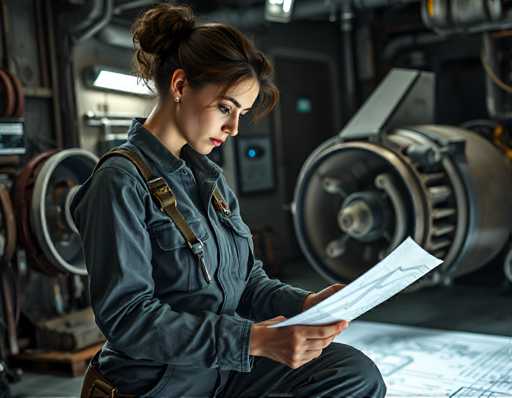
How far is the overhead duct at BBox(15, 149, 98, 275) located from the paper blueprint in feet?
7.01

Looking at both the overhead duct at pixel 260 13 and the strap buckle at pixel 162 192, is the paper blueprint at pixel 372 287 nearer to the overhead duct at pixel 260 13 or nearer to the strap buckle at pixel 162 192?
the strap buckle at pixel 162 192

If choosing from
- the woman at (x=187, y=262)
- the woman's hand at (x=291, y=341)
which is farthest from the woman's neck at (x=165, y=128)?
the woman's hand at (x=291, y=341)

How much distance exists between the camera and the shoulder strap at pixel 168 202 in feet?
4.78

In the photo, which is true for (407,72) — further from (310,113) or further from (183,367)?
(183,367)

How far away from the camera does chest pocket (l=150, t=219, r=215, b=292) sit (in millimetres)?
1456

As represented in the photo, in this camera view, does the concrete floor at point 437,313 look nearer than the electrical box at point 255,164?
Yes

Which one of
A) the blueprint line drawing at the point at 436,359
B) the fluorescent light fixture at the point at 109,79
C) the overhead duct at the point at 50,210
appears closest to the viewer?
the blueprint line drawing at the point at 436,359

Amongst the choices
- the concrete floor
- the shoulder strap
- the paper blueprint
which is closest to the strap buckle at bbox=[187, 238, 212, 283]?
the shoulder strap

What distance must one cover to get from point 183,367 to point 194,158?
50 cm

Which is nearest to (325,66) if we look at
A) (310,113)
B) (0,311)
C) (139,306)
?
(310,113)

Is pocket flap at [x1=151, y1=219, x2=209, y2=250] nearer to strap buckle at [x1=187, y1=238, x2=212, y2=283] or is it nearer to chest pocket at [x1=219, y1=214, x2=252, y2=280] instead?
strap buckle at [x1=187, y1=238, x2=212, y2=283]

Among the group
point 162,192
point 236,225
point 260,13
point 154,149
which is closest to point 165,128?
point 154,149

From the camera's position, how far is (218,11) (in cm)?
474

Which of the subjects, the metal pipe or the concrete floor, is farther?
the metal pipe
